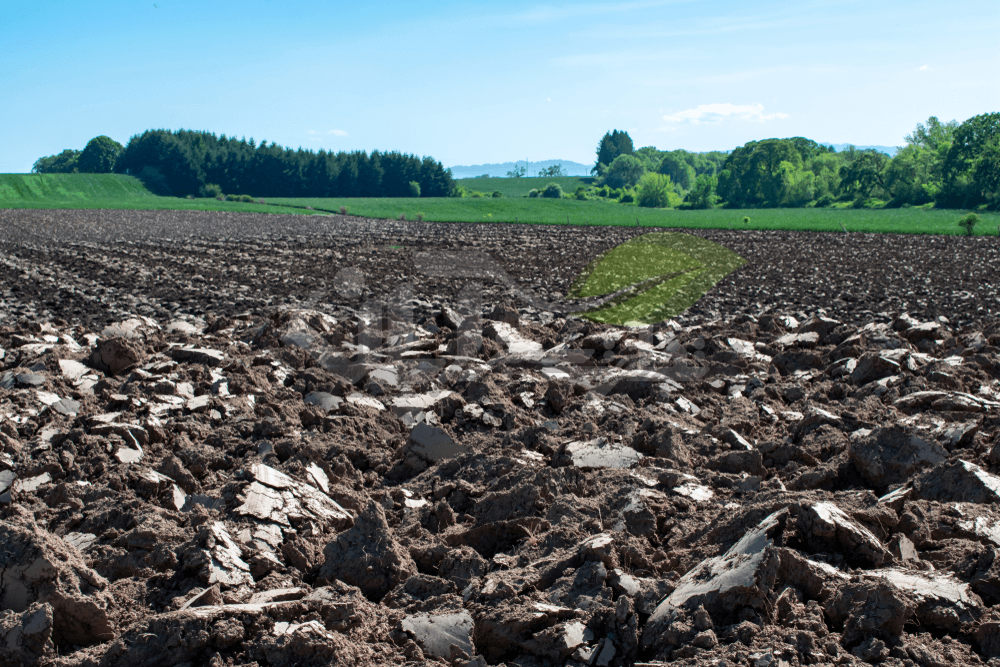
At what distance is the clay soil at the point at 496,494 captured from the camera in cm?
321

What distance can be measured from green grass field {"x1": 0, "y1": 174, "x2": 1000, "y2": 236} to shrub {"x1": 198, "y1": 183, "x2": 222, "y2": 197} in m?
6.91

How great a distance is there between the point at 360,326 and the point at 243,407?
387 cm

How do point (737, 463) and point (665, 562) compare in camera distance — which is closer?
point (665, 562)

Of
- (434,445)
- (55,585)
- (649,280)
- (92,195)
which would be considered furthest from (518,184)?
(55,585)

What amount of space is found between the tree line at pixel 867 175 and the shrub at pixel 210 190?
60.4 meters

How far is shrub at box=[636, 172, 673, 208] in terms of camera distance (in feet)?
332

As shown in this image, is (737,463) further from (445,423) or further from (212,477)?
(212,477)

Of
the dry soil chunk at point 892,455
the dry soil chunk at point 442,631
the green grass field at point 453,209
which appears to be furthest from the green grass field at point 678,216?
the dry soil chunk at point 442,631

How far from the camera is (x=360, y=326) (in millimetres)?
10570

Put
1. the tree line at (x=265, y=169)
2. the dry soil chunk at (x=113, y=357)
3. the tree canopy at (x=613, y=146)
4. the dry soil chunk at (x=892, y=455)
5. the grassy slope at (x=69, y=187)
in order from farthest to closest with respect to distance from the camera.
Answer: the tree canopy at (x=613, y=146) → the tree line at (x=265, y=169) → the grassy slope at (x=69, y=187) → the dry soil chunk at (x=113, y=357) → the dry soil chunk at (x=892, y=455)

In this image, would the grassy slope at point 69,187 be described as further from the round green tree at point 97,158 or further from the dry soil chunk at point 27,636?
the dry soil chunk at point 27,636

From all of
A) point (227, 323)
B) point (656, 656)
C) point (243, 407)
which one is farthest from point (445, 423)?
point (227, 323)

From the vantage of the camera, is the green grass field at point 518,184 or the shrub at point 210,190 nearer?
the shrub at point 210,190

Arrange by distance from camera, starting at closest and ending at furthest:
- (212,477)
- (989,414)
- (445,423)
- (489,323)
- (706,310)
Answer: (212,477), (989,414), (445,423), (489,323), (706,310)
